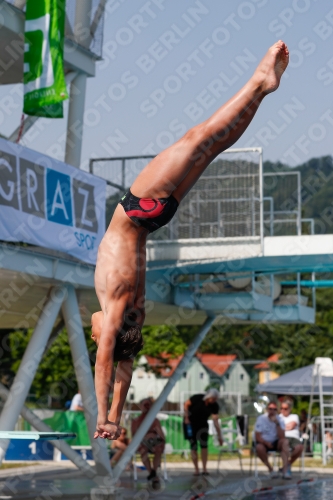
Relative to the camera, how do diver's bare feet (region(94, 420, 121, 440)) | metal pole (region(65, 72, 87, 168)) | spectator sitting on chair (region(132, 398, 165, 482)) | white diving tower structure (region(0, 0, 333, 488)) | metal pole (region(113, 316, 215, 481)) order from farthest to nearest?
spectator sitting on chair (region(132, 398, 165, 482))
metal pole (region(113, 316, 215, 481))
metal pole (region(65, 72, 87, 168))
white diving tower structure (region(0, 0, 333, 488))
diver's bare feet (region(94, 420, 121, 440))

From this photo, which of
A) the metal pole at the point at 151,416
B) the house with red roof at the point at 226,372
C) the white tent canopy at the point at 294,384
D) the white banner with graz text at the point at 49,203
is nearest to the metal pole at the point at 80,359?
the white banner with graz text at the point at 49,203

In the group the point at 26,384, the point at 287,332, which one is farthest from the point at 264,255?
the point at 287,332

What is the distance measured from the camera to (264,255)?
15.2 m

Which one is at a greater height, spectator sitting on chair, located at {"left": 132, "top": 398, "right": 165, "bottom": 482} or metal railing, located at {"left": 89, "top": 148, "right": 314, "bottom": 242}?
metal railing, located at {"left": 89, "top": 148, "right": 314, "bottom": 242}

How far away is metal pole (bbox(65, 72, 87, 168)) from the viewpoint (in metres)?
14.9

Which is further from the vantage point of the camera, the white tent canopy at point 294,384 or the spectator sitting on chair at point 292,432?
the white tent canopy at point 294,384

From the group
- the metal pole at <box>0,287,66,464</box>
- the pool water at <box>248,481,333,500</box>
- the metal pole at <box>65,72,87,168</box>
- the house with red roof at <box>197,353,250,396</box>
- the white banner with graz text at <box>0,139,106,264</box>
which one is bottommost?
the pool water at <box>248,481,333,500</box>

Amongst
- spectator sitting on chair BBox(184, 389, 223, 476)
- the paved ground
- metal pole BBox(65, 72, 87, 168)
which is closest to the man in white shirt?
the paved ground

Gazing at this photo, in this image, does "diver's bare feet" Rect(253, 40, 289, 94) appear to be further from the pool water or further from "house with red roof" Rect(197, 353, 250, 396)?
"house with red roof" Rect(197, 353, 250, 396)

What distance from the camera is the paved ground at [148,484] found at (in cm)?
1460

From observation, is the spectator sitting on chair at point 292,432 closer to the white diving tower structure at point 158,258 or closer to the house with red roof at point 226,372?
the white diving tower structure at point 158,258

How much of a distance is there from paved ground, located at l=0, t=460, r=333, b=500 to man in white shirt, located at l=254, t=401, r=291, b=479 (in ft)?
1.73

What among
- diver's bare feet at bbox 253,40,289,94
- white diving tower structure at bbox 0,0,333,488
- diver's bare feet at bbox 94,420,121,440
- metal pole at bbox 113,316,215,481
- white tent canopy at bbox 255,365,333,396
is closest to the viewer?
diver's bare feet at bbox 94,420,121,440

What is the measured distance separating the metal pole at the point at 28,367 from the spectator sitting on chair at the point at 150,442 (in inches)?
→ 160
